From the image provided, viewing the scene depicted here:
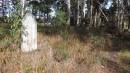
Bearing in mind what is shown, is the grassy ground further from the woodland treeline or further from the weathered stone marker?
the woodland treeline

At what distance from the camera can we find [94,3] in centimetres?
3316

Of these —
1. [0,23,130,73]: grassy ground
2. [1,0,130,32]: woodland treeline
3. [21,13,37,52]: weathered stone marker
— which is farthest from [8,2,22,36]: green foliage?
[21,13,37,52]: weathered stone marker

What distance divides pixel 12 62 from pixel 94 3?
2593 cm

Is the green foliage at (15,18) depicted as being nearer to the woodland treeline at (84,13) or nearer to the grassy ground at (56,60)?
the woodland treeline at (84,13)

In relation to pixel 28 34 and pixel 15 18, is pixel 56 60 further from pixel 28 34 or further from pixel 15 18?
pixel 15 18

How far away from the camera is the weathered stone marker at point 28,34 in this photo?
10.4 meters

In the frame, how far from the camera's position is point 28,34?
10.7 metres

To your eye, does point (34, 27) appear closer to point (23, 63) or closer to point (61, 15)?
point (23, 63)

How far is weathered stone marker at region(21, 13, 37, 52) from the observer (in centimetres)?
1037

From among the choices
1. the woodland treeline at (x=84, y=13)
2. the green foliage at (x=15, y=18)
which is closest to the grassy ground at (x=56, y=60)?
the green foliage at (x=15, y=18)

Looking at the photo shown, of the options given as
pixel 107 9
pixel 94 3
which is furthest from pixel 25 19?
pixel 107 9

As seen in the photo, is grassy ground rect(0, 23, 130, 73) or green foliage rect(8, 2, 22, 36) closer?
grassy ground rect(0, 23, 130, 73)

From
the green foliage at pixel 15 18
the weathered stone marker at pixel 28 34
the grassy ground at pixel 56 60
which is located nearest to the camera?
the grassy ground at pixel 56 60

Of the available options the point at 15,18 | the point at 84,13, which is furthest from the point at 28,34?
the point at 84,13
